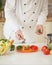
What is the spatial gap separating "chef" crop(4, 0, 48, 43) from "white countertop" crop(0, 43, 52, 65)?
2.47 ft

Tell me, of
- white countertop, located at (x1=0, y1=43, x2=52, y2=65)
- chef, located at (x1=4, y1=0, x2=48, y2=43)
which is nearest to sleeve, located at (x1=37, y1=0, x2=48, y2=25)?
chef, located at (x1=4, y1=0, x2=48, y2=43)

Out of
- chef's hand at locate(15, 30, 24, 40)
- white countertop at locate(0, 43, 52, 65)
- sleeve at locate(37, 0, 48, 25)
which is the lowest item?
white countertop at locate(0, 43, 52, 65)

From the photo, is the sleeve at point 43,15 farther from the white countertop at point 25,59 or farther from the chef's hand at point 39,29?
the white countertop at point 25,59

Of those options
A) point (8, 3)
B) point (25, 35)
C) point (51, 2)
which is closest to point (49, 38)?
point (25, 35)

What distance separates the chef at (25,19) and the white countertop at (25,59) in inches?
29.6

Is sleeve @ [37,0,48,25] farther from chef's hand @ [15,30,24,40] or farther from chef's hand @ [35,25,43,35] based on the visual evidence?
chef's hand @ [15,30,24,40]

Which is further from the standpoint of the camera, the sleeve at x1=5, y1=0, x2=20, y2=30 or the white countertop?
the sleeve at x1=5, y1=0, x2=20, y2=30

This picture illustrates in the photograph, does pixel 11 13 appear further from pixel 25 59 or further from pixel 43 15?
pixel 25 59

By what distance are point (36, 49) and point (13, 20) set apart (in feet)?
2.62

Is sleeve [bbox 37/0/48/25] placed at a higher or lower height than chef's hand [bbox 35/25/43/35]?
higher

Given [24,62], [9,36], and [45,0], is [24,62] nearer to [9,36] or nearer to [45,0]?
[9,36]

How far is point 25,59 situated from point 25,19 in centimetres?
113

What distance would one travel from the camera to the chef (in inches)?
91.2

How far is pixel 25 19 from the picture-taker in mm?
2498
